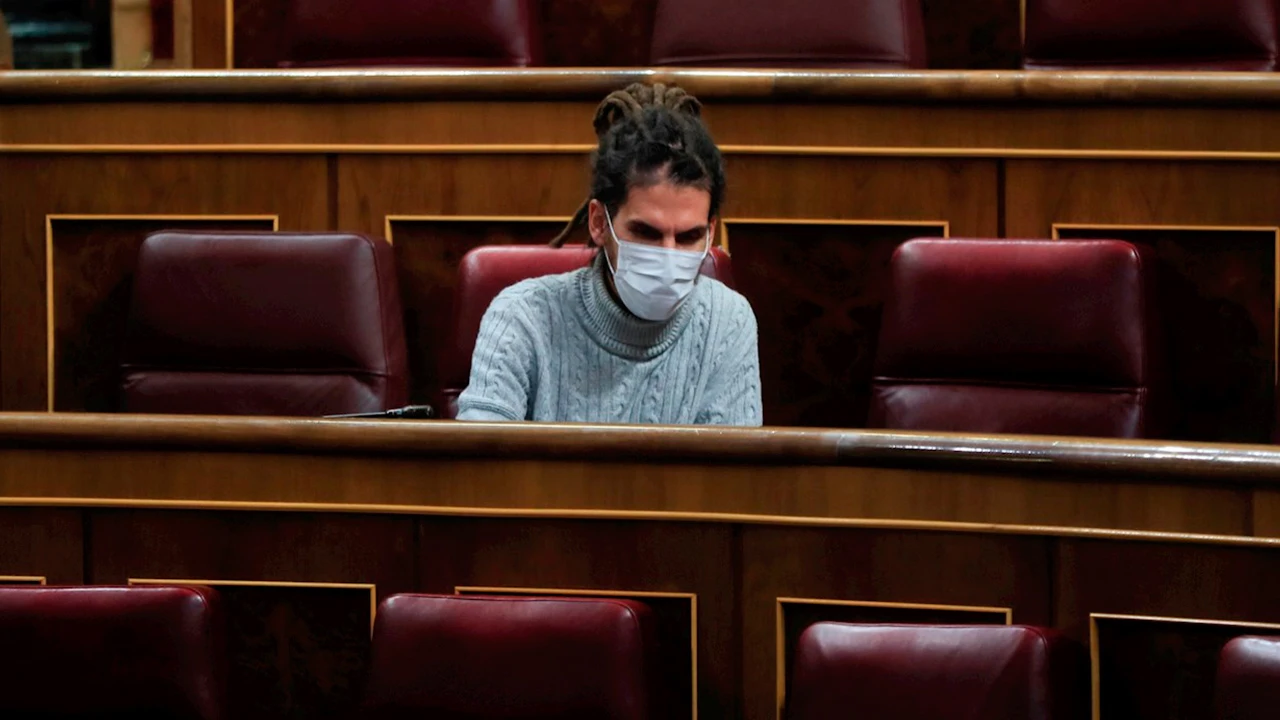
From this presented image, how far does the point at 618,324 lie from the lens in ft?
1.68

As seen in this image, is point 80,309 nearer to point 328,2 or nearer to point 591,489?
point 328,2

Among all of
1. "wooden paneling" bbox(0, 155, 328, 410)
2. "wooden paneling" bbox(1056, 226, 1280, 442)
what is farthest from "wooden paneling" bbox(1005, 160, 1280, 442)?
"wooden paneling" bbox(0, 155, 328, 410)

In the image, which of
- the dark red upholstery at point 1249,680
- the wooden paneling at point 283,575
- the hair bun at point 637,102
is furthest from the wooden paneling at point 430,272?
the dark red upholstery at point 1249,680

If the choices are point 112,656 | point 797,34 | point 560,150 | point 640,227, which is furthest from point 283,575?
point 797,34

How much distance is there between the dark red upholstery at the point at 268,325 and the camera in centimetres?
59

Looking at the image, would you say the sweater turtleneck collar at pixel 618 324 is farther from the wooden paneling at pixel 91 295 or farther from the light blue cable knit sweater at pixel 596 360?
the wooden paneling at pixel 91 295

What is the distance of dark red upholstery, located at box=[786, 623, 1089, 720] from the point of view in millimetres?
355

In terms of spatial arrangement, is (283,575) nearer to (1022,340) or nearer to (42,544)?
(42,544)

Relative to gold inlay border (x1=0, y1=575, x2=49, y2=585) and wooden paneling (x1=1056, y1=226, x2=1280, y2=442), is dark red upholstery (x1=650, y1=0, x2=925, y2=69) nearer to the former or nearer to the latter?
wooden paneling (x1=1056, y1=226, x2=1280, y2=442)

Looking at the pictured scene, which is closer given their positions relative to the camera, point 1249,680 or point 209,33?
point 1249,680

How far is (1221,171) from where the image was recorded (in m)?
0.59

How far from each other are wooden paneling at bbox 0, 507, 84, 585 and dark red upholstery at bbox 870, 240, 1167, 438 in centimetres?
26

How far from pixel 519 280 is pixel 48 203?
21 centimetres

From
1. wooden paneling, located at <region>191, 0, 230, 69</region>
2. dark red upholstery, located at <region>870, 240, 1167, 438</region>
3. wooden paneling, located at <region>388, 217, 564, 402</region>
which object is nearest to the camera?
dark red upholstery, located at <region>870, 240, 1167, 438</region>
